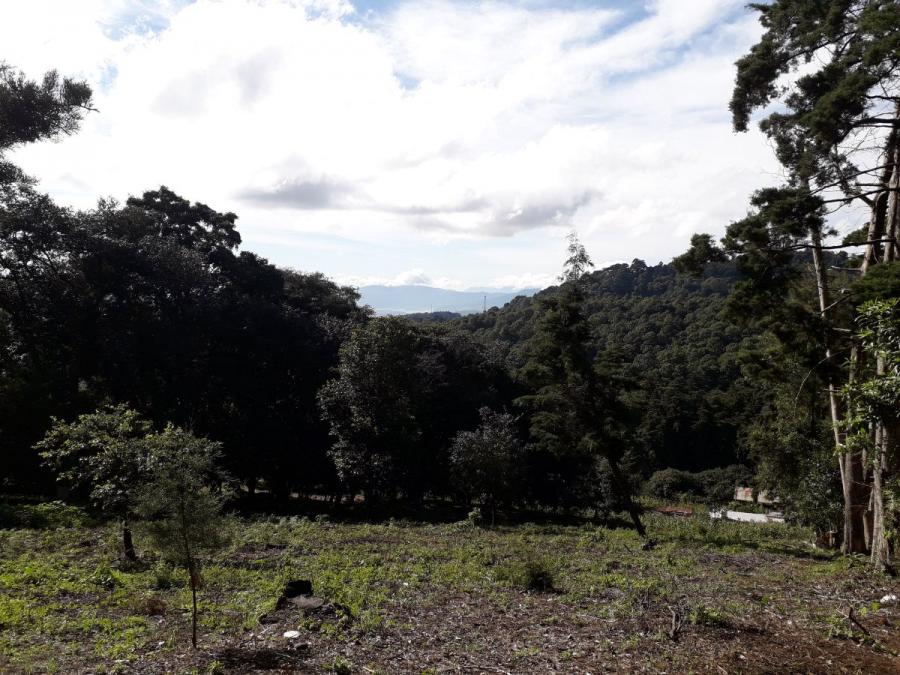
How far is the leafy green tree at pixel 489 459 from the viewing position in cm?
2334

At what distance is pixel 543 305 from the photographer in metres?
19.4

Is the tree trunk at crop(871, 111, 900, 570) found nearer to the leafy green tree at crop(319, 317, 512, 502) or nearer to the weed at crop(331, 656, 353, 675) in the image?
the weed at crop(331, 656, 353, 675)

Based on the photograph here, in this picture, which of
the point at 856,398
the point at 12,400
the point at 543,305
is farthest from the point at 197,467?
the point at 12,400

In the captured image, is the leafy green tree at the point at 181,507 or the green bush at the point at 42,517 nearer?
the leafy green tree at the point at 181,507

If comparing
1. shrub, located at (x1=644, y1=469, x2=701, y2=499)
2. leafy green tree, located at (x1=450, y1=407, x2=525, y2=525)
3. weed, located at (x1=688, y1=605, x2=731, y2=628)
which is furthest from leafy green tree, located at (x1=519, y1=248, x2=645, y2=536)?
shrub, located at (x1=644, y1=469, x2=701, y2=499)

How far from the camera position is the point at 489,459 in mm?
23297

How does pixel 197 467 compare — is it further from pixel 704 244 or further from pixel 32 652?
pixel 704 244

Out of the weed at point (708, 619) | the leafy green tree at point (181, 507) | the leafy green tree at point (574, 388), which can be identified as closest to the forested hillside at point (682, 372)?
the leafy green tree at point (574, 388)

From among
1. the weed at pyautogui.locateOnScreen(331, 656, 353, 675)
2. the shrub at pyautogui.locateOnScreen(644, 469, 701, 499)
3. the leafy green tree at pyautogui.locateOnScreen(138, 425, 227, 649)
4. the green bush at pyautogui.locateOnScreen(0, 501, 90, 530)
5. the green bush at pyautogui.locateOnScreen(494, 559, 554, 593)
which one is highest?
the leafy green tree at pyautogui.locateOnScreen(138, 425, 227, 649)

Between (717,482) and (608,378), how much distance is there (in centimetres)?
3921

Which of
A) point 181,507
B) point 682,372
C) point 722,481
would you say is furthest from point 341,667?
point 682,372

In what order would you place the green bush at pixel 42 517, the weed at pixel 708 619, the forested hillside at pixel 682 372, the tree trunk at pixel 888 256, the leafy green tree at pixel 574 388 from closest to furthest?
1. the weed at pixel 708 619
2. the tree trunk at pixel 888 256
3. the green bush at pixel 42 517
4. the leafy green tree at pixel 574 388
5. the forested hillside at pixel 682 372

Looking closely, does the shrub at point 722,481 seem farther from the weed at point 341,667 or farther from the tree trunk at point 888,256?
the weed at point 341,667

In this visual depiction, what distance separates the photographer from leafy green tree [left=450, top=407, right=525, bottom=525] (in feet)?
76.6
